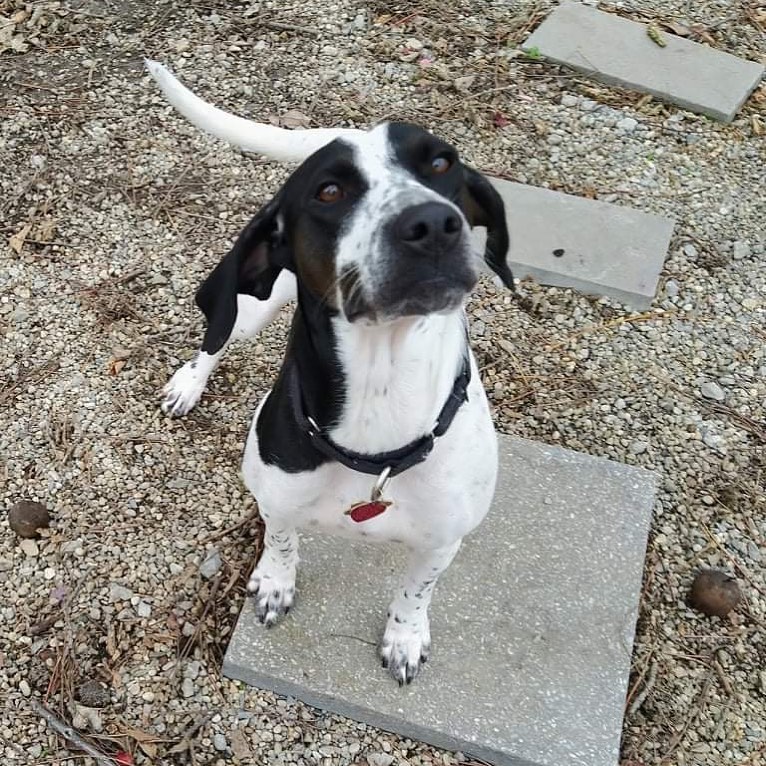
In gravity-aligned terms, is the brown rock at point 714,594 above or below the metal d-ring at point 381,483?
below

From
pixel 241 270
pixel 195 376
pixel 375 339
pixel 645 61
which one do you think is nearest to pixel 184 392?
pixel 195 376

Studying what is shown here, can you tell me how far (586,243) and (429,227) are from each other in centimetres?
281

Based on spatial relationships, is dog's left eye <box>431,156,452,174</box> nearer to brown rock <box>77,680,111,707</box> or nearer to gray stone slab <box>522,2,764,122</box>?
brown rock <box>77,680,111,707</box>

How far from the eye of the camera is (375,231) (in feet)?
6.79

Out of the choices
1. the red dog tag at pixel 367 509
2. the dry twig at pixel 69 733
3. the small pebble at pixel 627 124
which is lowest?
the dry twig at pixel 69 733

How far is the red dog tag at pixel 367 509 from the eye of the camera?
2.52m

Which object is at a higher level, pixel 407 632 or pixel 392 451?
pixel 392 451

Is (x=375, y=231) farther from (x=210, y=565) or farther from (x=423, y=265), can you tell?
(x=210, y=565)

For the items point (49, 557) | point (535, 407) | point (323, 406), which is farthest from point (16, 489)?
point (535, 407)

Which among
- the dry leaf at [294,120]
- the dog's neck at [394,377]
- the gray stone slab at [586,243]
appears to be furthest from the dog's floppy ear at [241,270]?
the dry leaf at [294,120]

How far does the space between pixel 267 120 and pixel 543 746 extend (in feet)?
11.9

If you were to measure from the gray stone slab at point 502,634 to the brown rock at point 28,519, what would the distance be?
0.93m

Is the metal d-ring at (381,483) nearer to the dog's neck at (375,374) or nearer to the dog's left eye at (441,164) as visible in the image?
the dog's neck at (375,374)

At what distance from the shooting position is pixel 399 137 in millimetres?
2277
